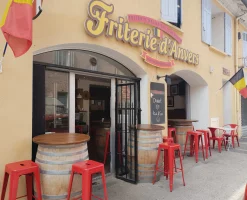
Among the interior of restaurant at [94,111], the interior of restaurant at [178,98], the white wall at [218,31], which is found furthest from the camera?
the white wall at [218,31]

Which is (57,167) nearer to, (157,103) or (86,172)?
(86,172)

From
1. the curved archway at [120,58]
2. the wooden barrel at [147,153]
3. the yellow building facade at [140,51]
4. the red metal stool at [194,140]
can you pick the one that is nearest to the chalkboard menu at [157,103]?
the yellow building facade at [140,51]

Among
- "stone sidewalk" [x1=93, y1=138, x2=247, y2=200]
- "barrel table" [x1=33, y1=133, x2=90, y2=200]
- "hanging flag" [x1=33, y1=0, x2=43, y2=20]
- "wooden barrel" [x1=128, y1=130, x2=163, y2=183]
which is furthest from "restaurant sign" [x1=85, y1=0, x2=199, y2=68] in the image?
"stone sidewalk" [x1=93, y1=138, x2=247, y2=200]

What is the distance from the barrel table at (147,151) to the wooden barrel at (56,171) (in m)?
1.56

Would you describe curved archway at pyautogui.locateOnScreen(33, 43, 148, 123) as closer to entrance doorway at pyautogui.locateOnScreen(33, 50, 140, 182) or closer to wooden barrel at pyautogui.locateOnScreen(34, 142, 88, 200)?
entrance doorway at pyautogui.locateOnScreen(33, 50, 140, 182)

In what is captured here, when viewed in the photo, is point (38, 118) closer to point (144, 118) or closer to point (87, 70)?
point (87, 70)

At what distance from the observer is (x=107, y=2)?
3729 millimetres

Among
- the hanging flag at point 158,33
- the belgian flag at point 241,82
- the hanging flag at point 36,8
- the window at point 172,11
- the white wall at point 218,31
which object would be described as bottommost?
the belgian flag at point 241,82

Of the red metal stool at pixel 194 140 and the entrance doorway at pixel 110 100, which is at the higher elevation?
the entrance doorway at pixel 110 100

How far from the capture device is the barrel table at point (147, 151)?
3.72 m

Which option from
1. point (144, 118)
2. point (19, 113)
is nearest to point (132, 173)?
point (144, 118)

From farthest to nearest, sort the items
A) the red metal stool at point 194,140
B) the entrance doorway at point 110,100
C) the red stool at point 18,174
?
the red metal stool at point 194,140, the entrance doorway at point 110,100, the red stool at point 18,174

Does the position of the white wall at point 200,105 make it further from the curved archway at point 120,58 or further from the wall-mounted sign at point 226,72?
the curved archway at point 120,58

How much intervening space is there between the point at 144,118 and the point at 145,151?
1.05 m
